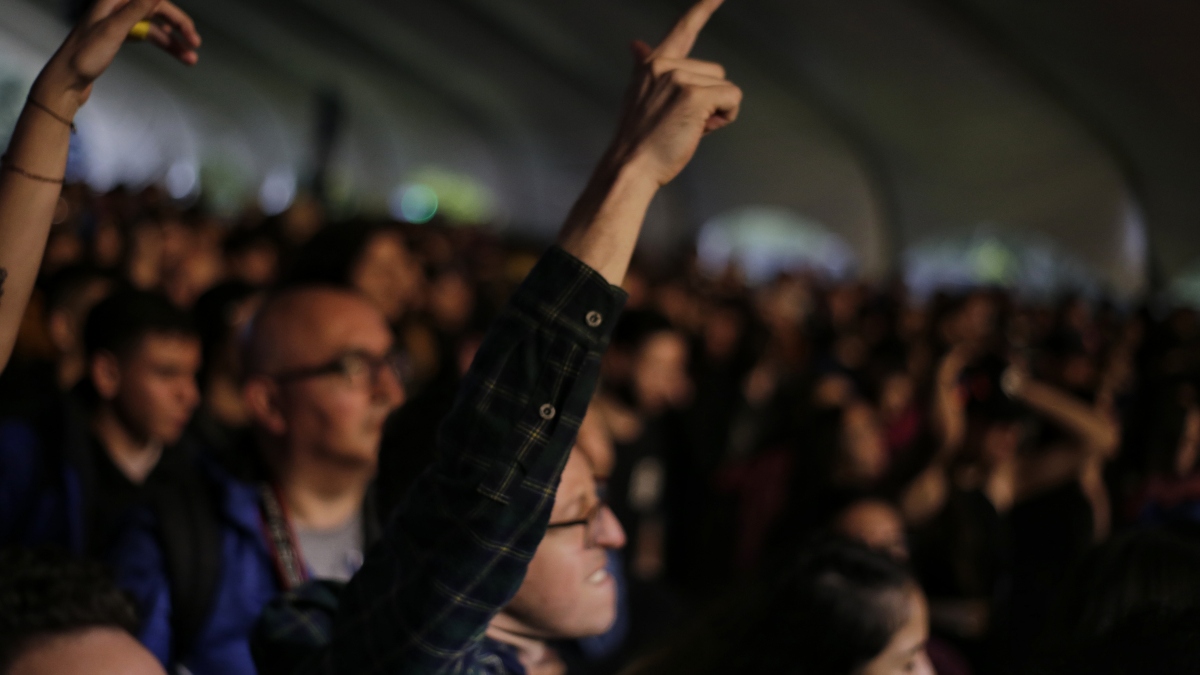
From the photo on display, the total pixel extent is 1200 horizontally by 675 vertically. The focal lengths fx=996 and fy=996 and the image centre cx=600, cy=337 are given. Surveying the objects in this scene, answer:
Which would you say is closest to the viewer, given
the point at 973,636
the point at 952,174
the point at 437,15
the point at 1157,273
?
the point at 973,636

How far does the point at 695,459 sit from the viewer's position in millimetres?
4305

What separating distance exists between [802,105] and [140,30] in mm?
18857

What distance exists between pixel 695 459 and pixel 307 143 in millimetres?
28562

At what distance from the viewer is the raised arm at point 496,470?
3.03 feet

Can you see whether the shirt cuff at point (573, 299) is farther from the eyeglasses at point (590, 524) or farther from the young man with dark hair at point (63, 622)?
the young man with dark hair at point (63, 622)

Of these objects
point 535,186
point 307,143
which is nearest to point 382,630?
point 535,186

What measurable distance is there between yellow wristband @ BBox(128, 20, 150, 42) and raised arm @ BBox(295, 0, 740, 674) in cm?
62

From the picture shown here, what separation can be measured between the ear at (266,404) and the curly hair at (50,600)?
2.35ft

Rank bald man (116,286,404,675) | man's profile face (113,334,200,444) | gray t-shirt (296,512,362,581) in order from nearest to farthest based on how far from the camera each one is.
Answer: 1. bald man (116,286,404,675)
2. gray t-shirt (296,512,362,581)
3. man's profile face (113,334,200,444)

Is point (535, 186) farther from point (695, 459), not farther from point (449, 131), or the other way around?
point (695, 459)

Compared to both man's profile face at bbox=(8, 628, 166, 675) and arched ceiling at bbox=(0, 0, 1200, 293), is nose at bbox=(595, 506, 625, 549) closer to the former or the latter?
man's profile face at bbox=(8, 628, 166, 675)

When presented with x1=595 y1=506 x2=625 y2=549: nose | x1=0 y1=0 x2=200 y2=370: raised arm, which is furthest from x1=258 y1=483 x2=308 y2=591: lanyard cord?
x1=0 y1=0 x2=200 y2=370: raised arm

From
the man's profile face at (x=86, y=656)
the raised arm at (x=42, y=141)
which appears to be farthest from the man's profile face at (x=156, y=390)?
the raised arm at (x=42, y=141)

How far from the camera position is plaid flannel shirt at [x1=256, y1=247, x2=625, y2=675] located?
92 cm
